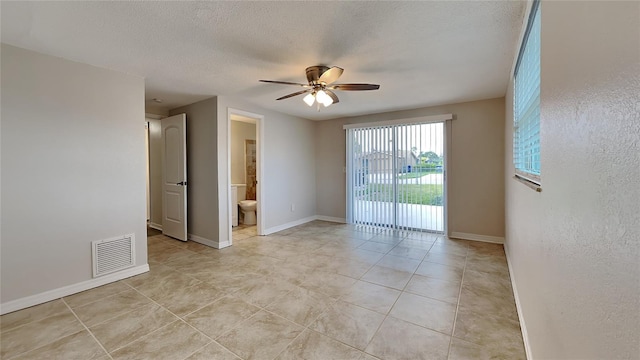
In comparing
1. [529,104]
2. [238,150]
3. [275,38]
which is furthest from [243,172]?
[529,104]

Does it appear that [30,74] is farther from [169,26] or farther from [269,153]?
[269,153]

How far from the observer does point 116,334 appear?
1.85 meters

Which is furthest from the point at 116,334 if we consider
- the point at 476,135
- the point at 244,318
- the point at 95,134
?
the point at 476,135

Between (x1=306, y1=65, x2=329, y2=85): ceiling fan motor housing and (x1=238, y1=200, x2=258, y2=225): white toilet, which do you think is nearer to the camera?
(x1=306, y1=65, x2=329, y2=85): ceiling fan motor housing

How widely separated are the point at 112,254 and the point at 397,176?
4184mm

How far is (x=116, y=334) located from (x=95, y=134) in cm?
195

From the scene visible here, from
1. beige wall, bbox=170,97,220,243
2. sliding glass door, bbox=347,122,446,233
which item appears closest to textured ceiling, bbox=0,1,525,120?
beige wall, bbox=170,97,220,243

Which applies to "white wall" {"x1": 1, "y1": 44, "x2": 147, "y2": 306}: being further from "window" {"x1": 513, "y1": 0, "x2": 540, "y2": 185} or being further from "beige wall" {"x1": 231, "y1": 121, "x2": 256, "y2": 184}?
"window" {"x1": 513, "y1": 0, "x2": 540, "y2": 185}

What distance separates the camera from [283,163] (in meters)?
4.95

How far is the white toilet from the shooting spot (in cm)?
533

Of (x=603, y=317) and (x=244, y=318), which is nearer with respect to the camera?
(x=603, y=317)

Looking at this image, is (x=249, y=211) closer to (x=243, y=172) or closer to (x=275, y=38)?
(x=243, y=172)

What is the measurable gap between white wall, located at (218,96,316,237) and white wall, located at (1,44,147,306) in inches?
43.8

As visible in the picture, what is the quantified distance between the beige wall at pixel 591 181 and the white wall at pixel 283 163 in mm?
3628
